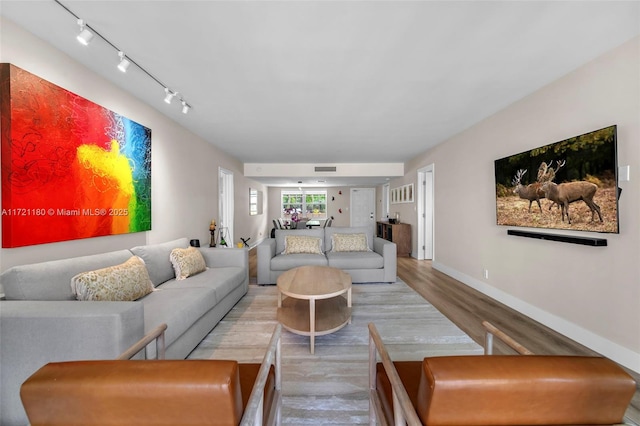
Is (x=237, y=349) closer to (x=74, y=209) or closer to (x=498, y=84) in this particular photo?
(x=74, y=209)

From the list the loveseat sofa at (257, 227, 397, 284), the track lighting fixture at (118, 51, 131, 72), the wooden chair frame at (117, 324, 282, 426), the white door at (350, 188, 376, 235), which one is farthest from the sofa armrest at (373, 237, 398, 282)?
the white door at (350, 188, 376, 235)

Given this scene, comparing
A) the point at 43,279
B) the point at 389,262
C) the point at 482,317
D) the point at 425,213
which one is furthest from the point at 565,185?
the point at 43,279

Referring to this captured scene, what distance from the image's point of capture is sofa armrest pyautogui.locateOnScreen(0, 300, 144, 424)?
1261 millimetres

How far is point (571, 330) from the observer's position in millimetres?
2195

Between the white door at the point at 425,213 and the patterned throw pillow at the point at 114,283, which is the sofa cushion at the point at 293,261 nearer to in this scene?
the patterned throw pillow at the point at 114,283

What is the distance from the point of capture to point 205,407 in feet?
2.03

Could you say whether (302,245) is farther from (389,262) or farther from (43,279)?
(43,279)

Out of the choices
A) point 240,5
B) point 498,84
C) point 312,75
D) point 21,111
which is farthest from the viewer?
point 498,84

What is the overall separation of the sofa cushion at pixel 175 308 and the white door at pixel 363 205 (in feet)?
25.6

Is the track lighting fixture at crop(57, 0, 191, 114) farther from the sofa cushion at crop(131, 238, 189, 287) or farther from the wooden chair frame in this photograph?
the wooden chair frame

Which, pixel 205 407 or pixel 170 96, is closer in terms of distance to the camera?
pixel 205 407

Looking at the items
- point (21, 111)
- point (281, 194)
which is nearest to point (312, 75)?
point (21, 111)

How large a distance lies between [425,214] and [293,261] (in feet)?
11.0

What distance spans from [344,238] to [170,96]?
10.3 ft
